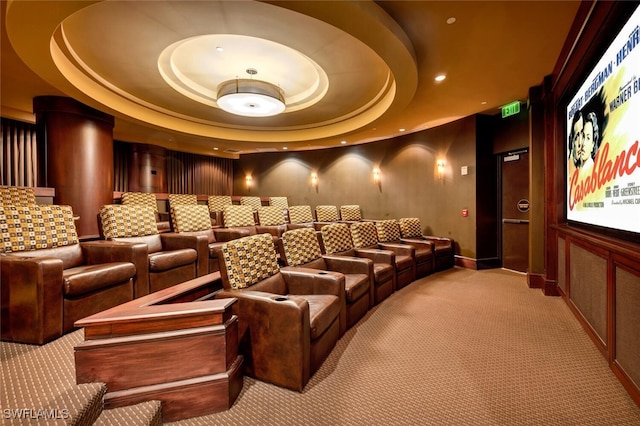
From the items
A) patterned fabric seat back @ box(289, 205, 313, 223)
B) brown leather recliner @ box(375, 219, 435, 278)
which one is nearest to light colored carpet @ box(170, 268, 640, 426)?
brown leather recliner @ box(375, 219, 435, 278)

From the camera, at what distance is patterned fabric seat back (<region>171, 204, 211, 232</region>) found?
4000mm

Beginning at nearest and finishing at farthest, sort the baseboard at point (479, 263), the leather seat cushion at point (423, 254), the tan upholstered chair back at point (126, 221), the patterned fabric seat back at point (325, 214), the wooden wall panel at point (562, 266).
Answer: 1. the wooden wall panel at point (562, 266)
2. the tan upholstered chair back at point (126, 221)
3. the leather seat cushion at point (423, 254)
4. the baseboard at point (479, 263)
5. the patterned fabric seat back at point (325, 214)

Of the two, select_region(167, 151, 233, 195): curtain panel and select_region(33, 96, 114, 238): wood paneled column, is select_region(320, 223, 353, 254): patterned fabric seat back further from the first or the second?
select_region(167, 151, 233, 195): curtain panel

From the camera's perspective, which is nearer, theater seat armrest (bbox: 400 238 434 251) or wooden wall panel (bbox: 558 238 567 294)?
wooden wall panel (bbox: 558 238 567 294)

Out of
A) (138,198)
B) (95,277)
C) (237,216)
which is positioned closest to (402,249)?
(237,216)

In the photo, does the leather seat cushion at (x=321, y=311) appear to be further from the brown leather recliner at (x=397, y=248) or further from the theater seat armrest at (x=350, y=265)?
the brown leather recliner at (x=397, y=248)

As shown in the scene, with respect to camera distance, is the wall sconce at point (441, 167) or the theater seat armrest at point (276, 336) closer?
the theater seat armrest at point (276, 336)

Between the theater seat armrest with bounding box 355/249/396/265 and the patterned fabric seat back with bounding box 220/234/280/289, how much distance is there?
5.32 feet

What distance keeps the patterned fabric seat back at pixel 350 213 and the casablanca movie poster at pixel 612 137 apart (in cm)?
463

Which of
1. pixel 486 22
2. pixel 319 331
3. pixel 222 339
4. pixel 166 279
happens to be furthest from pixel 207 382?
pixel 486 22

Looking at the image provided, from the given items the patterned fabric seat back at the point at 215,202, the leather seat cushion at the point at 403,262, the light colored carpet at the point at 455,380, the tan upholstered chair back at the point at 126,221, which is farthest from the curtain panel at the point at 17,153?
the leather seat cushion at the point at 403,262

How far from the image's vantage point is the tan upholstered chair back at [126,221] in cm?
328

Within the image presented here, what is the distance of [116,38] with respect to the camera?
3.10 meters

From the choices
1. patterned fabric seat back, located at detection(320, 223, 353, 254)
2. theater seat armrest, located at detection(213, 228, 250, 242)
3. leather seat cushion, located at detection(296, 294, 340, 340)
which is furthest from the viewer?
theater seat armrest, located at detection(213, 228, 250, 242)
